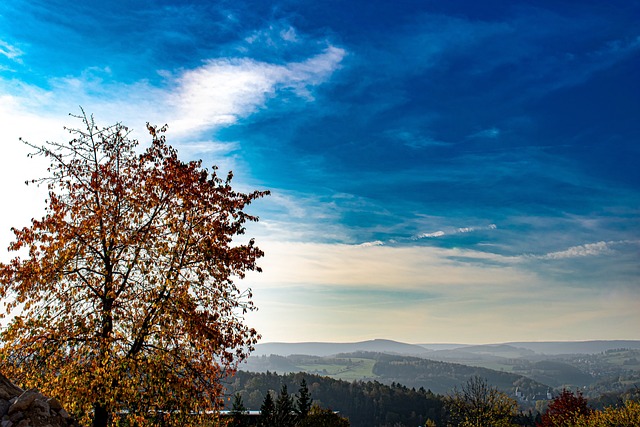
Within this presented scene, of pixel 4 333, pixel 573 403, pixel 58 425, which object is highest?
pixel 4 333

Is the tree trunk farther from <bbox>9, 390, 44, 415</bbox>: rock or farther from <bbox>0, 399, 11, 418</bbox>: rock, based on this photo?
<bbox>0, 399, 11, 418</bbox>: rock

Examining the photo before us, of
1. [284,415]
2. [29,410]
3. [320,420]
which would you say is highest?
[29,410]

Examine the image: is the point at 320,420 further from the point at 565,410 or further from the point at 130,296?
the point at 130,296

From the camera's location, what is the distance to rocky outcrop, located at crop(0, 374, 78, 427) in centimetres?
1353

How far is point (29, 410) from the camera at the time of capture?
45.3 feet

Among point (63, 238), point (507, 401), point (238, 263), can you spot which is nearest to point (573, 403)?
point (507, 401)

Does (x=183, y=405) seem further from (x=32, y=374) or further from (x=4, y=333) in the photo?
(x=4, y=333)

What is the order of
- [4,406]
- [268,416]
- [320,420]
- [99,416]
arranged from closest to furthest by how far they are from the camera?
[4,406] → [99,416] → [268,416] → [320,420]

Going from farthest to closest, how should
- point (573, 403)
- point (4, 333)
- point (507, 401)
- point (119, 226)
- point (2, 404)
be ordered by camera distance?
point (573, 403) < point (507, 401) < point (119, 226) < point (4, 333) < point (2, 404)

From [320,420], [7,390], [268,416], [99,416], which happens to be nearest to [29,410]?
[7,390]

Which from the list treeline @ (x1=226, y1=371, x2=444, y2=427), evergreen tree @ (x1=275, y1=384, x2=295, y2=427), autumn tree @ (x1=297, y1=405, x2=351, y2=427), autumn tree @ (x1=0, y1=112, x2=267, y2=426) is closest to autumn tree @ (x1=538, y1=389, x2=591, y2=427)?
autumn tree @ (x1=297, y1=405, x2=351, y2=427)

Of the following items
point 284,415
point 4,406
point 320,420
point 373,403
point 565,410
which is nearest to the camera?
point 4,406

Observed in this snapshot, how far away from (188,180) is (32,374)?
8.29 metres

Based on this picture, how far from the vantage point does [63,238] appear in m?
16.0
